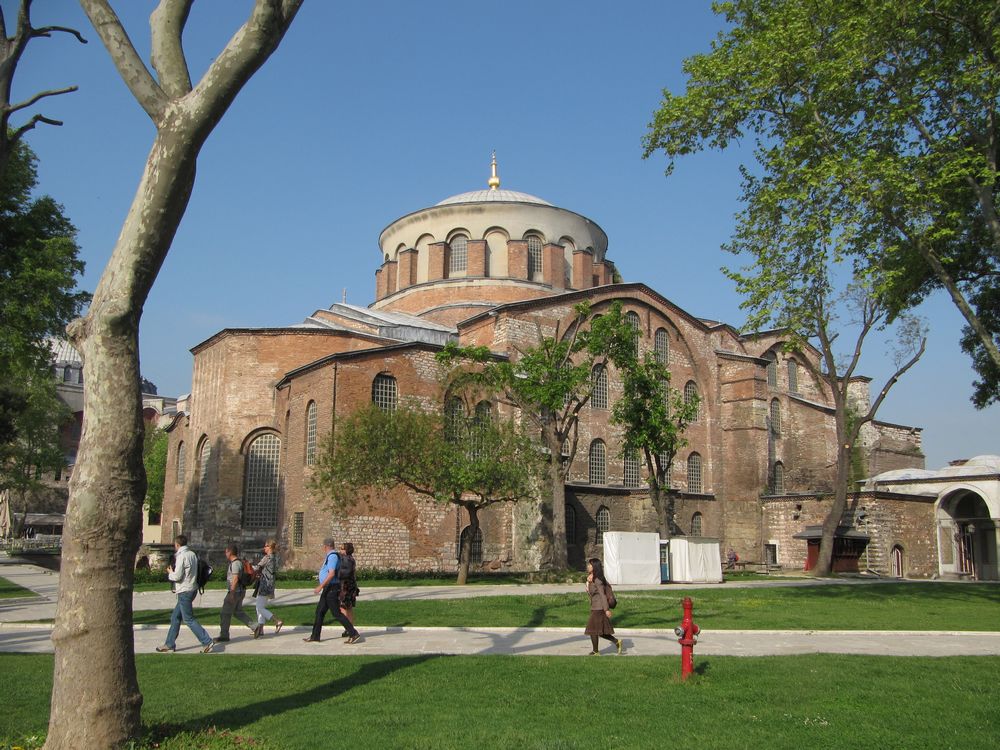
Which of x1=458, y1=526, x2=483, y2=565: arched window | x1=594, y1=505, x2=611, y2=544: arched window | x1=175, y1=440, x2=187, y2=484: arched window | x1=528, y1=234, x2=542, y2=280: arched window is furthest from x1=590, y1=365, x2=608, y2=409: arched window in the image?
x1=175, y1=440, x2=187, y2=484: arched window

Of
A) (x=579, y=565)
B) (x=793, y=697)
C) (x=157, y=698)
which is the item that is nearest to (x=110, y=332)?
(x=157, y=698)

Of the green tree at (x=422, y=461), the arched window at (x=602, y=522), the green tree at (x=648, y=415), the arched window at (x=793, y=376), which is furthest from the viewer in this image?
the arched window at (x=793, y=376)

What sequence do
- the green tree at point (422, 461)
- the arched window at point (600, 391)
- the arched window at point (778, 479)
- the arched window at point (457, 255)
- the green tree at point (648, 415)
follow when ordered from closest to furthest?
the green tree at point (422, 461) → the green tree at point (648, 415) → the arched window at point (600, 391) → the arched window at point (778, 479) → the arched window at point (457, 255)

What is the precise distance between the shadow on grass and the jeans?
2.72 metres

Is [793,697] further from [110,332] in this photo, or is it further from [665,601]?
[665,601]

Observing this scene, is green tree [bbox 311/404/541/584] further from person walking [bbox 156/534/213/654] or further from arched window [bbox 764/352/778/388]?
arched window [bbox 764/352/778/388]

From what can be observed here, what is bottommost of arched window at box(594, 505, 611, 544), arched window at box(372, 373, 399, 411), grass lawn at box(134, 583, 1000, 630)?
grass lawn at box(134, 583, 1000, 630)

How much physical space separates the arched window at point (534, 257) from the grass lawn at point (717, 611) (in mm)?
21027

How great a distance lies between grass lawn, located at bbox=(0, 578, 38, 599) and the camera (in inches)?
814

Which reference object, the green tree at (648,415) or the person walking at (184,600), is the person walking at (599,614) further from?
the green tree at (648,415)

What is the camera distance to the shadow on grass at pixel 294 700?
7168 millimetres

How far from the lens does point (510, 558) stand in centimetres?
3017

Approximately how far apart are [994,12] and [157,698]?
1650 cm

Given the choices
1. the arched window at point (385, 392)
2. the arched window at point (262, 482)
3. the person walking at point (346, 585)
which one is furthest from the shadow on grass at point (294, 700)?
the arched window at point (262, 482)
